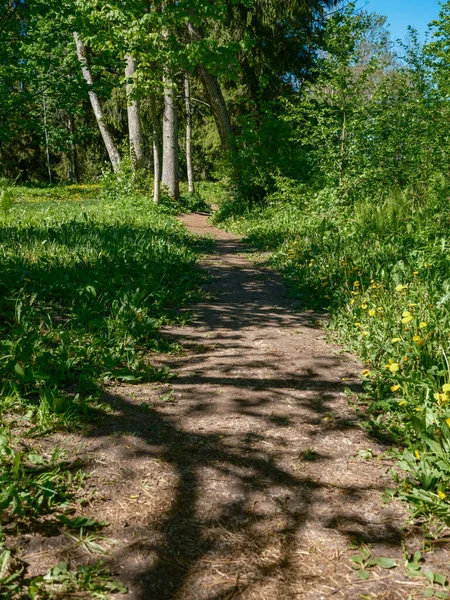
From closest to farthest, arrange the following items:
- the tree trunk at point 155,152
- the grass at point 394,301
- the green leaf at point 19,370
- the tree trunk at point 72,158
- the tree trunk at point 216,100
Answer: the grass at point 394,301, the green leaf at point 19,370, the tree trunk at point 155,152, the tree trunk at point 216,100, the tree trunk at point 72,158

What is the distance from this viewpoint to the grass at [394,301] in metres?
2.92

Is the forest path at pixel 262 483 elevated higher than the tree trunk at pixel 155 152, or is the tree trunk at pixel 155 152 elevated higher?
the tree trunk at pixel 155 152

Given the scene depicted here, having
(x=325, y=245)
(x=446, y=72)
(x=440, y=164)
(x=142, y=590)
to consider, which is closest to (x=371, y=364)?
(x=142, y=590)

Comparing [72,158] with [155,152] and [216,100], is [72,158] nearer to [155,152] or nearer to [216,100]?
[216,100]

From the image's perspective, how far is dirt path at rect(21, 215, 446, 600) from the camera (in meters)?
2.15

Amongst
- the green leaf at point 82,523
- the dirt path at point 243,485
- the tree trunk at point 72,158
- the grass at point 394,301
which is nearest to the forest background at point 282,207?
the grass at point 394,301

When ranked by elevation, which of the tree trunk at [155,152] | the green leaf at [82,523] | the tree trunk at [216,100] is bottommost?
the green leaf at [82,523]

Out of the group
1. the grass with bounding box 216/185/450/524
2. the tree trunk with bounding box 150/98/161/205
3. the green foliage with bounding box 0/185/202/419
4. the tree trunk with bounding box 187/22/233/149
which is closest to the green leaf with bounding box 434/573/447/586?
the grass with bounding box 216/185/450/524

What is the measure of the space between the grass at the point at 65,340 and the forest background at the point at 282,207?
0.03 metres

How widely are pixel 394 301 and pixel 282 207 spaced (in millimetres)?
9258

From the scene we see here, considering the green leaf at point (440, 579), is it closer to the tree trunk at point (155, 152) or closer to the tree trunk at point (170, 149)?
the tree trunk at point (155, 152)

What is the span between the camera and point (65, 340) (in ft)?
13.9

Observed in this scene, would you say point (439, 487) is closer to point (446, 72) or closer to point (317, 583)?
point (317, 583)

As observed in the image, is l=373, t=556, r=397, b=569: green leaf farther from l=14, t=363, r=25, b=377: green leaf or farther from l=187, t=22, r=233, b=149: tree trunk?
l=187, t=22, r=233, b=149: tree trunk
